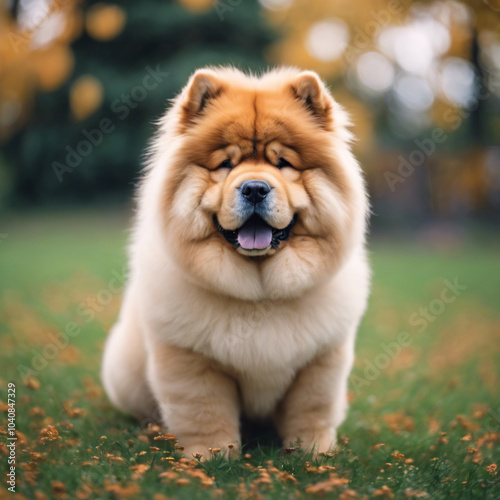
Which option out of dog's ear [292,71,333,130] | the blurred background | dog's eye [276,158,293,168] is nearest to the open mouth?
dog's eye [276,158,293,168]

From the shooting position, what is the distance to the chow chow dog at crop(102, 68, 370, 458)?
2451 millimetres

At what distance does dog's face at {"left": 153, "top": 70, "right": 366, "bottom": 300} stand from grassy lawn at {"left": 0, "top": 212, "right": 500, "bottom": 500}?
88cm

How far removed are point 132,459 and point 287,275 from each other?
1115 mm

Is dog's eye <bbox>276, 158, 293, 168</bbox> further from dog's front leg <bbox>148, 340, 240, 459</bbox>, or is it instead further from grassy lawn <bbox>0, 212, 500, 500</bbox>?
grassy lawn <bbox>0, 212, 500, 500</bbox>

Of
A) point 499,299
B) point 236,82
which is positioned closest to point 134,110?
point 499,299

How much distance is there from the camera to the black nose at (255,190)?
234 cm

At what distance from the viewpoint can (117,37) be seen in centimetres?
1305

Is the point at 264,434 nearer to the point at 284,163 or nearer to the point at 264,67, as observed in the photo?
the point at 284,163

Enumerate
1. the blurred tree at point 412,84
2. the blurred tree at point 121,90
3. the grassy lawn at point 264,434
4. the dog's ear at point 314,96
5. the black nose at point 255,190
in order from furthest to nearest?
the blurred tree at point 121,90
the blurred tree at point 412,84
the dog's ear at point 314,96
the black nose at point 255,190
the grassy lawn at point 264,434

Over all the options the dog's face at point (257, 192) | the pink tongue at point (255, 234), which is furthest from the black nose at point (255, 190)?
the pink tongue at point (255, 234)

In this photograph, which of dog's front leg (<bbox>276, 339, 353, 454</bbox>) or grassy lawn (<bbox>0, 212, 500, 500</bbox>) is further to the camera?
dog's front leg (<bbox>276, 339, 353, 454</bbox>)

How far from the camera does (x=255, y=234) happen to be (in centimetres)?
245

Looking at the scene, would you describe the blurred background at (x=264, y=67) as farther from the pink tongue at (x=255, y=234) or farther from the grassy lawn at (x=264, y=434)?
the pink tongue at (x=255, y=234)

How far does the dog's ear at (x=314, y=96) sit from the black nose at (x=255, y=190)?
58 cm
